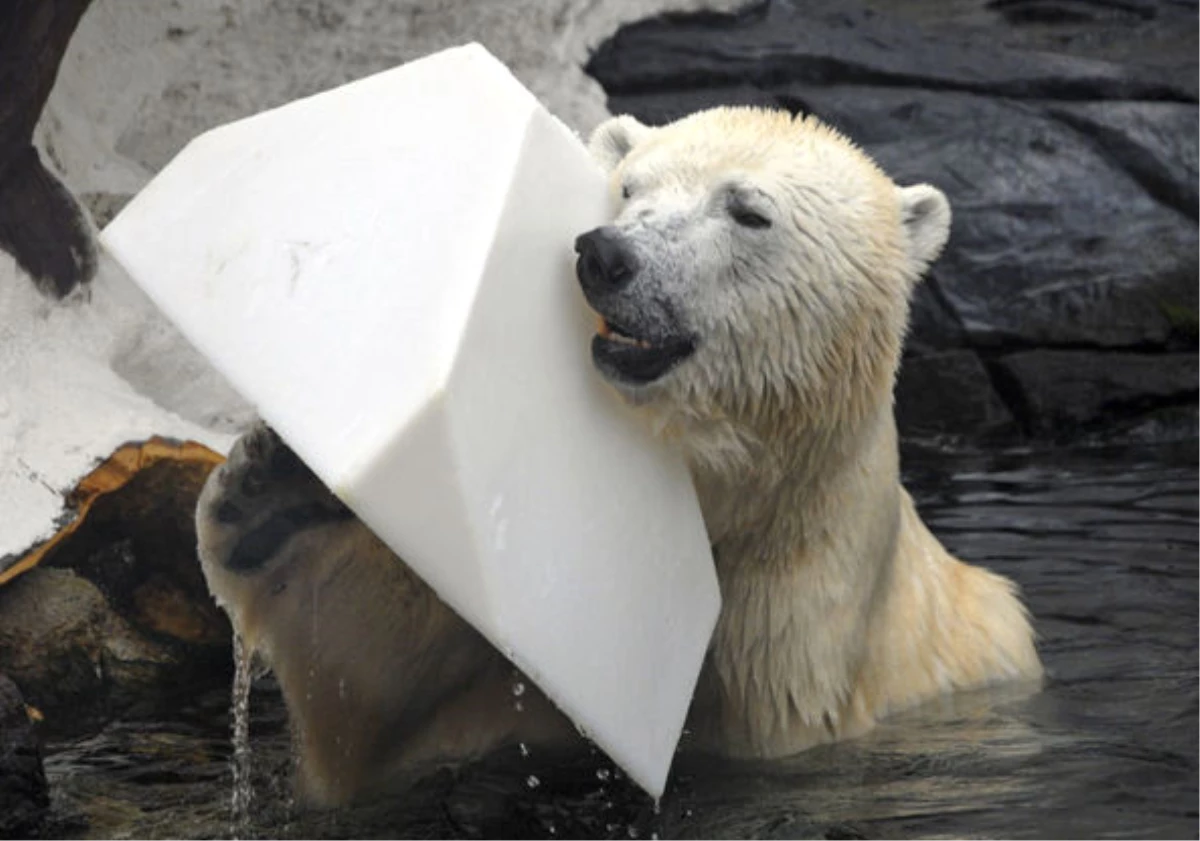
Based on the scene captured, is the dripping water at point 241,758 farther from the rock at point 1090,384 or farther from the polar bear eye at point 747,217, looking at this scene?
the rock at point 1090,384

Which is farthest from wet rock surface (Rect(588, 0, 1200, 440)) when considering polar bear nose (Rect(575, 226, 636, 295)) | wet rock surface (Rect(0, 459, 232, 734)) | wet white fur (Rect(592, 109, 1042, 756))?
polar bear nose (Rect(575, 226, 636, 295))

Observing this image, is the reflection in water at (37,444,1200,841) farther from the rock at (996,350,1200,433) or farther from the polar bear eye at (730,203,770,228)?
the rock at (996,350,1200,433)

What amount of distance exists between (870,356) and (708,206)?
43 cm

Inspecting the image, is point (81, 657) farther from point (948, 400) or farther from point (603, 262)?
point (948, 400)

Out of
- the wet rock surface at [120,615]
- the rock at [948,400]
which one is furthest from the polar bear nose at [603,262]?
the rock at [948,400]

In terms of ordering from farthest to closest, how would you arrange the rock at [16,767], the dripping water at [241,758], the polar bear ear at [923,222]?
1. the polar bear ear at [923,222]
2. the dripping water at [241,758]
3. the rock at [16,767]

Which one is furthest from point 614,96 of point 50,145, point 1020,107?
point 50,145

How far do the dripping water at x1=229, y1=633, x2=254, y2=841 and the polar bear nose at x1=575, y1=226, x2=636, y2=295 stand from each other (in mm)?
989

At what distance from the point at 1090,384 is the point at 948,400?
19.8 inches

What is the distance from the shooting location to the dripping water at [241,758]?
3.69 metres

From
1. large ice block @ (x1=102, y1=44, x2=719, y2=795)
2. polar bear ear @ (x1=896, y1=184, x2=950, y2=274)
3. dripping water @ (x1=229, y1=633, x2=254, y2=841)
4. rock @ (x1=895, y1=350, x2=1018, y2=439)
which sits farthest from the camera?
rock @ (x1=895, y1=350, x2=1018, y2=439)

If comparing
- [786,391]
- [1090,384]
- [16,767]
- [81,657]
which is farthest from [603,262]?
[1090,384]

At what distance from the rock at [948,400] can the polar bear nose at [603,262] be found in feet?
12.1

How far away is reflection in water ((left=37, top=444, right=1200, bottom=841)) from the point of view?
11.8 feet
